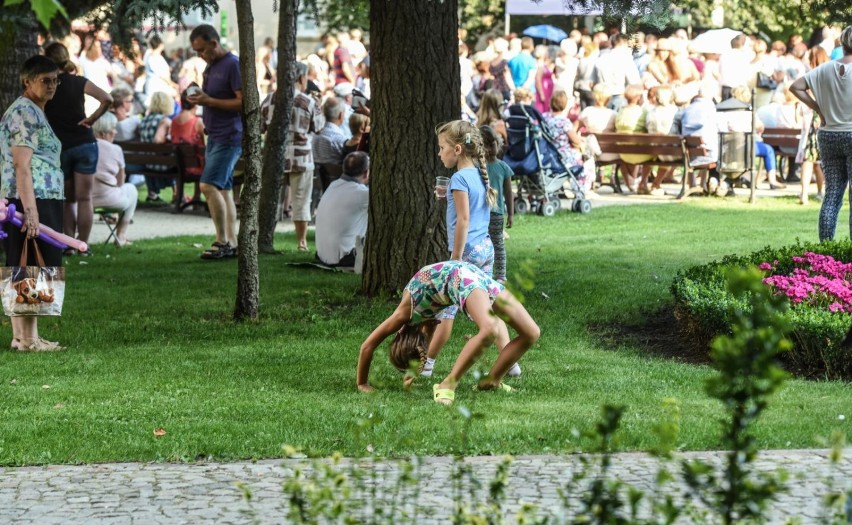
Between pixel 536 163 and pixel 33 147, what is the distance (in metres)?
9.73

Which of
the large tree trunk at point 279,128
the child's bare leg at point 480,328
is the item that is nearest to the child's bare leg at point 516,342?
the child's bare leg at point 480,328

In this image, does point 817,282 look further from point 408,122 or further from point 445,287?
point 445,287

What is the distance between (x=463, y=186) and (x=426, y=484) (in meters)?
2.57

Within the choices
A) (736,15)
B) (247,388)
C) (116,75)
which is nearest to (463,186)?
(247,388)

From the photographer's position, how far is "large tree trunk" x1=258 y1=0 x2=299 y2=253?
45.6 ft

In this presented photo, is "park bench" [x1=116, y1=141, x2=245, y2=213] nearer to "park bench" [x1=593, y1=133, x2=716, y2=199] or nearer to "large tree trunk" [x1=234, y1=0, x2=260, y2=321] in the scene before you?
"park bench" [x1=593, y1=133, x2=716, y2=199]

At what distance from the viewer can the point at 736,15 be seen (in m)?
35.1

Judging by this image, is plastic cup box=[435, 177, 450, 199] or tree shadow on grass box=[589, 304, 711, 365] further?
tree shadow on grass box=[589, 304, 711, 365]

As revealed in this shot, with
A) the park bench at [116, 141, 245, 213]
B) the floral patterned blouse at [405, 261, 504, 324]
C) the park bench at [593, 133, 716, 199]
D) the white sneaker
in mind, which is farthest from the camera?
the white sneaker

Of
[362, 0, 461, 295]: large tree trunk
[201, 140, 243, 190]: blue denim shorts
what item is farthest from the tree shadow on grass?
[201, 140, 243, 190]: blue denim shorts

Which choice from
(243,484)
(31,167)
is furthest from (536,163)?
(243,484)

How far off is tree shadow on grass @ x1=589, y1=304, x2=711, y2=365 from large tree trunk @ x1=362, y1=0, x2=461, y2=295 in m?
1.47

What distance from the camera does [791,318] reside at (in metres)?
8.30

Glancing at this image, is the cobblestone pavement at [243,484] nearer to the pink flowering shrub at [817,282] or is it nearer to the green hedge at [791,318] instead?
the green hedge at [791,318]
